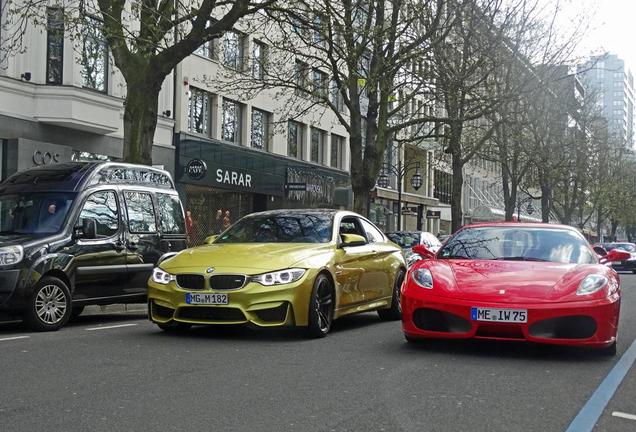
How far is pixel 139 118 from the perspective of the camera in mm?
14688

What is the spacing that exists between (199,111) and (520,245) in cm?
2341

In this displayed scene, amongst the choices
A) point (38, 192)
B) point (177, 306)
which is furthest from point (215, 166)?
point (177, 306)

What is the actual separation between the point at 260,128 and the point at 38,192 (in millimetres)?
25156

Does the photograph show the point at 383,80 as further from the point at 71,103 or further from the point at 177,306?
the point at 177,306

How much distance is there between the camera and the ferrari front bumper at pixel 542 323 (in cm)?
718

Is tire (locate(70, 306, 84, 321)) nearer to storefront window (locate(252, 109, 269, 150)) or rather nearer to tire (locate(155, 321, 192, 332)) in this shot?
tire (locate(155, 321, 192, 332))

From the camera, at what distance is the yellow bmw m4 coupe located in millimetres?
8070

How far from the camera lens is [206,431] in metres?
4.54

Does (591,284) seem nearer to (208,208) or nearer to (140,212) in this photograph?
(140,212)

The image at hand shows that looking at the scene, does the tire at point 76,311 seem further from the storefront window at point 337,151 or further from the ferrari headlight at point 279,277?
the storefront window at point 337,151

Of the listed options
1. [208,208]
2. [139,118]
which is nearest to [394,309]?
[139,118]

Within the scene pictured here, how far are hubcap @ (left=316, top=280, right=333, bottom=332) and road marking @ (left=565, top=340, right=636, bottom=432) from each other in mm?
2976

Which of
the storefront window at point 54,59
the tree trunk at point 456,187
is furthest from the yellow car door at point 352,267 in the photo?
the tree trunk at point 456,187

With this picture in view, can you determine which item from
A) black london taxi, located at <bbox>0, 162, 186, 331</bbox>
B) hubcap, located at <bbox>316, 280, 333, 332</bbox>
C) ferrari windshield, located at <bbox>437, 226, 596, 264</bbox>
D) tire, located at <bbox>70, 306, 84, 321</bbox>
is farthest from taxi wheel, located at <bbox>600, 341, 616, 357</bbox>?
tire, located at <bbox>70, 306, 84, 321</bbox>
